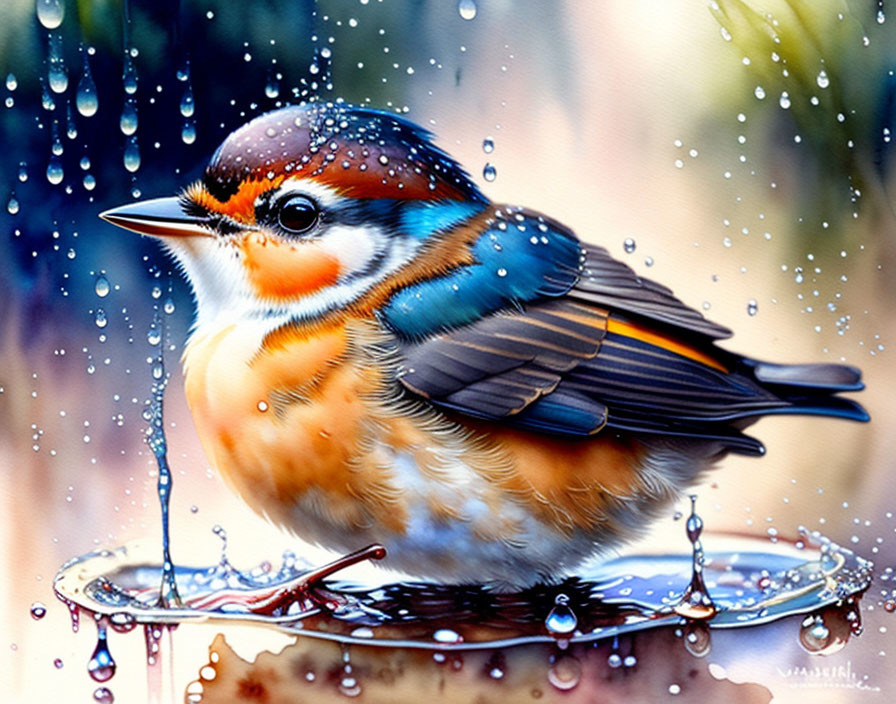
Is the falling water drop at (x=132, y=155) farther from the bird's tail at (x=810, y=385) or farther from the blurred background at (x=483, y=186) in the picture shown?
the bird's tail at (x=810, y=385)

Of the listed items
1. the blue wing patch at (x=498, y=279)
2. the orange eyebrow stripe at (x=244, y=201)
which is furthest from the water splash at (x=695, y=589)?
the orange eyebrow stripe at (x=244, y=201)

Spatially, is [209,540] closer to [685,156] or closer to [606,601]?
[606,601]

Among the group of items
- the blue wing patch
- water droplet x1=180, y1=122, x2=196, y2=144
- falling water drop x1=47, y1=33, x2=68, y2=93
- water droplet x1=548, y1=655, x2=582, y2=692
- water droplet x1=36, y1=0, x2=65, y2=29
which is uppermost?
water droplet x1=36, y1=0, x2=65, y2=29

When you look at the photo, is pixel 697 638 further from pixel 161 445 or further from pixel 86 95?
pixel 86 95

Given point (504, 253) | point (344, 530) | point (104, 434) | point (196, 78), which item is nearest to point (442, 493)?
point (344, 530)

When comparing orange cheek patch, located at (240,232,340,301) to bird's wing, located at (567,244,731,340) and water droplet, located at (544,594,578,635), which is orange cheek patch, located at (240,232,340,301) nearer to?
bird's wing, located at (567,244,731,340)

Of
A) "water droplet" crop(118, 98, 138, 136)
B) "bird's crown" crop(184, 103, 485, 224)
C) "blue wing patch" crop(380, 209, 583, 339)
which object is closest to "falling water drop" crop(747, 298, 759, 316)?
"blue wing patch" crop(380, 209, 583, 339)

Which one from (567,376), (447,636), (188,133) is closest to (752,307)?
(567,376)
